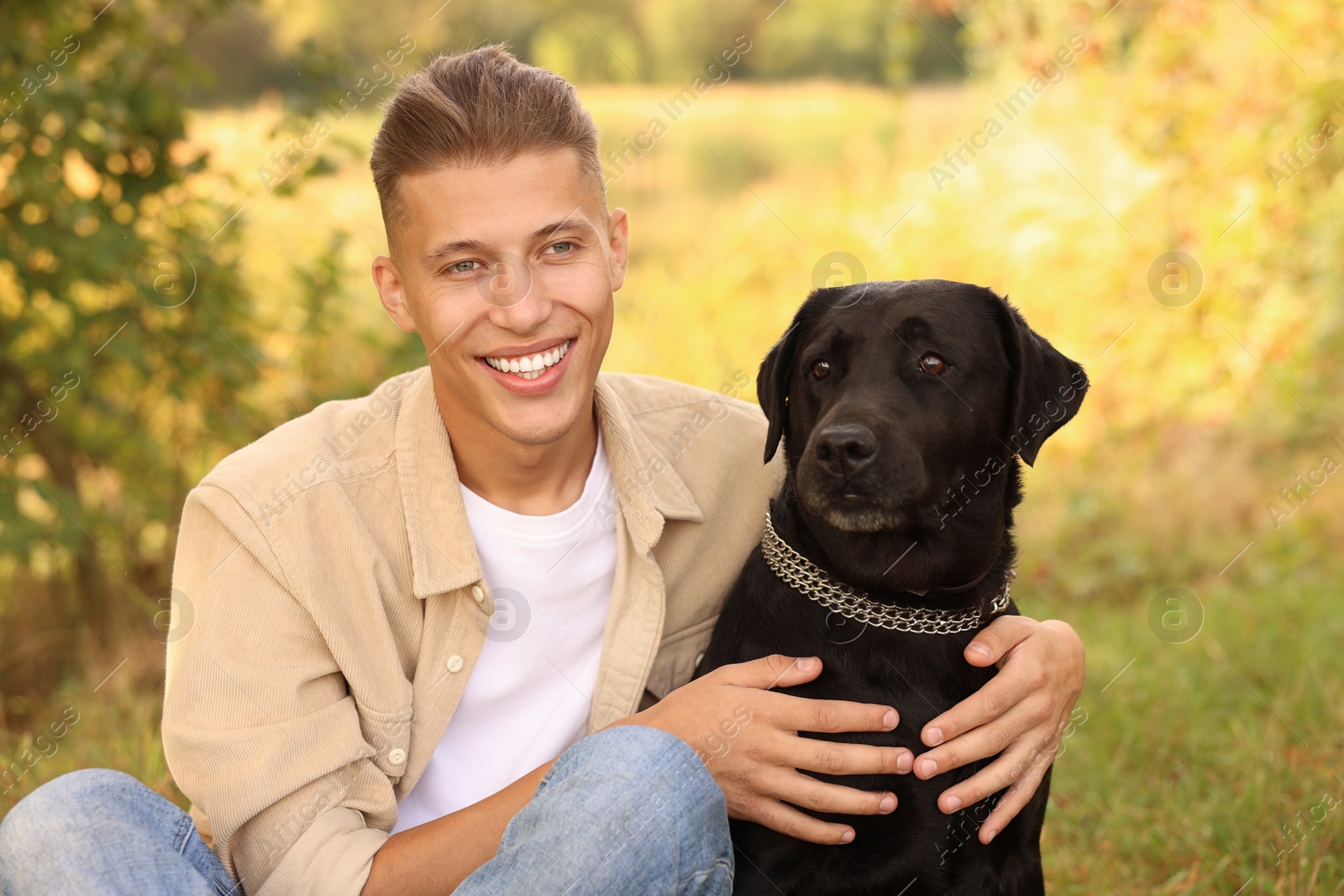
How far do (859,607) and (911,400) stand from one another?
40 centimetres

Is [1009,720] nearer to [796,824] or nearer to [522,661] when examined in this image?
[796,824]

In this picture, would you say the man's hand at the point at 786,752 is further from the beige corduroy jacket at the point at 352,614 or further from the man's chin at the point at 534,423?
the man's chin at the point at 534,423

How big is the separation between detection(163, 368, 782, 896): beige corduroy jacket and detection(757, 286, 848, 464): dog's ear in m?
0.19

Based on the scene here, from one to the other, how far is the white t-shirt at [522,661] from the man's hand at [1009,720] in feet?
2.28

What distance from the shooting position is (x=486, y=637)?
2.01m

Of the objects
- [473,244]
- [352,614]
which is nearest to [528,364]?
[473,244]

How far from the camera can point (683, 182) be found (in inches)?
365

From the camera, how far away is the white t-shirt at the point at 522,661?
6.65 feet

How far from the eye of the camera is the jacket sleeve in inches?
66.5

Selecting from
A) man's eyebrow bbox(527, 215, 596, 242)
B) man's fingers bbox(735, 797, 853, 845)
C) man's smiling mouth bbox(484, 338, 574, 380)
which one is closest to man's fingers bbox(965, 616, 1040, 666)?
man's fingers bbox(735, 797, 853, 845)

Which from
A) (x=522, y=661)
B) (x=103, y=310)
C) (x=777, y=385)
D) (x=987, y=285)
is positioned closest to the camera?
(x=522, y=661)

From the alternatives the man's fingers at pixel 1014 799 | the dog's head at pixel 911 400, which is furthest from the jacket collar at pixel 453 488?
the man's fingers at pixel 1014 799

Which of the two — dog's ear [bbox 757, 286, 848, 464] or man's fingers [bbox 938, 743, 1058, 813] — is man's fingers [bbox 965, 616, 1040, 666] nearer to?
man's fingers [bbox 938, 743, 1058, 813]

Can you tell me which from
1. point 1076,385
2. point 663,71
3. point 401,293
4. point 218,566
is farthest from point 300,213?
point 663,71
